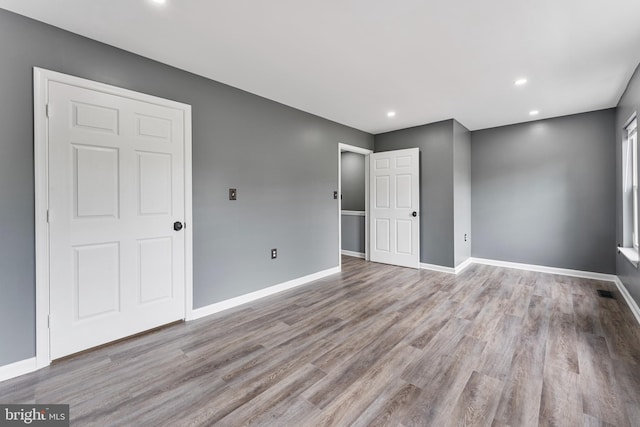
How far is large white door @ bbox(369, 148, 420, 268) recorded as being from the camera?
4.66 meters

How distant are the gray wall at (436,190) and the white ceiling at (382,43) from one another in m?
1.03

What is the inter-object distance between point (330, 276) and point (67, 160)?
130 inches

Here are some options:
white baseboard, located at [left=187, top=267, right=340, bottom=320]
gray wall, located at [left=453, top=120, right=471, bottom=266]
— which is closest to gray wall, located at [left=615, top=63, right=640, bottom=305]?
gray wall, located at [left=453, top=120, right=471, bottom=266]

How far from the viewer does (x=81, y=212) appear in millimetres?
2125

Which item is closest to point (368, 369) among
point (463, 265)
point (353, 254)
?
point (463, 265)

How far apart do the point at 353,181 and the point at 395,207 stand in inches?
59.3

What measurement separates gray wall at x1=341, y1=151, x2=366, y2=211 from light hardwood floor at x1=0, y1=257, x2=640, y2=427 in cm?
316

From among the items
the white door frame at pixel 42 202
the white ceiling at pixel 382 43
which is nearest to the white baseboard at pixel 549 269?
the white ceiling at pixel 382 43

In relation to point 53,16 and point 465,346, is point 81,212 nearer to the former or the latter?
point 53,16

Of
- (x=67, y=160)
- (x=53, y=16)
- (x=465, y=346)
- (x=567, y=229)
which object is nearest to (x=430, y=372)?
(x=465, y=346)

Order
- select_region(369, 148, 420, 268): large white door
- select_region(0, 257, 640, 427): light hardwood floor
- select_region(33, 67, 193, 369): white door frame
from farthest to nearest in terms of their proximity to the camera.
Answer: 1. select_region(369, 148, 420, 268): large white door
2. select_region(33, 67, 193, 369): white door frame
3. select_region(0, 257, 640, 427): light hardwood floor

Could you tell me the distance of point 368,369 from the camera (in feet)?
6.39

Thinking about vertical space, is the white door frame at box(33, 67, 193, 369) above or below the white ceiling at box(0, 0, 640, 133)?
below

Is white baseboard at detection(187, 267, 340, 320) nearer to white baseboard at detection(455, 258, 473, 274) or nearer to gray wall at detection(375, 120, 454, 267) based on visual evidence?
gray wall at detection(375, 120, 454, 267)
